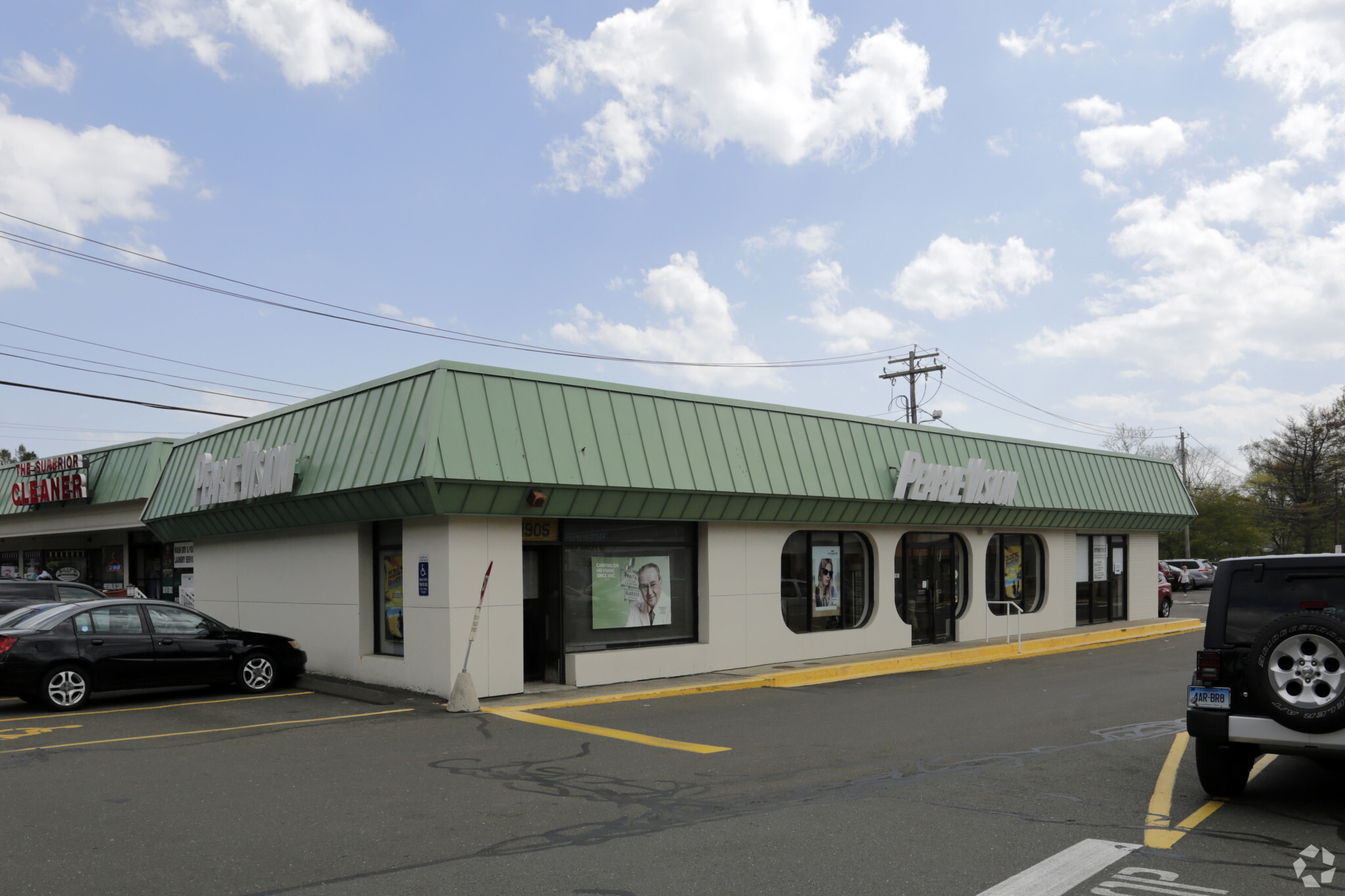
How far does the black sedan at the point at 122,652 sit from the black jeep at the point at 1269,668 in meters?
12.4

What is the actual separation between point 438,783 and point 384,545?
25.2 ft

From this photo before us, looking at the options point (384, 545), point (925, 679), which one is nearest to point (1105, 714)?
point (925, 679)

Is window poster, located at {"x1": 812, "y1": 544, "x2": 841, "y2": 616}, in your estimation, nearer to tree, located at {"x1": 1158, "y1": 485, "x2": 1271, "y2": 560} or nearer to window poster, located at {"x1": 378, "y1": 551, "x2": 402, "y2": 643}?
window poster, located at {"x1": 378, "y1": 551, "x2": 402, "y2": 643}

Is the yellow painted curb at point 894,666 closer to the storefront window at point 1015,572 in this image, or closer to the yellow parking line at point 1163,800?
the storefront window at point 1015,572

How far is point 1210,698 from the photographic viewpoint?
7375 mm

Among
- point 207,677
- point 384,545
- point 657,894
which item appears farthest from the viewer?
point 384,545

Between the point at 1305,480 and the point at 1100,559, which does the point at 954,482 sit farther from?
the point at 1305,480

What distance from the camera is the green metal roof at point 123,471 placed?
24.6 meters

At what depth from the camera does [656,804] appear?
7.76 m

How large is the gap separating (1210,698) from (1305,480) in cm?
7233

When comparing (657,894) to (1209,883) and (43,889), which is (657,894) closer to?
(1209,883)

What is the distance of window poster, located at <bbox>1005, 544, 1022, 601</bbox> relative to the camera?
2472 centimetres

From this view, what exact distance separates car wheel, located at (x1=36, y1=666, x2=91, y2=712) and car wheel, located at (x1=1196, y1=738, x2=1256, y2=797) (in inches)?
506

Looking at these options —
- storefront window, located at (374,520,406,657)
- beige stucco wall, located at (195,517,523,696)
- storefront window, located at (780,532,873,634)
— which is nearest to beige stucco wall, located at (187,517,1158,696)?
beige stucco wall, located at (195,517,523,696)
